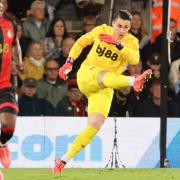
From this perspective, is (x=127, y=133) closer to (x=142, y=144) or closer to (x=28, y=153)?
(x=142, y=144)

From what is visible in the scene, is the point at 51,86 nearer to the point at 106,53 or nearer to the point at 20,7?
the point at 20,7

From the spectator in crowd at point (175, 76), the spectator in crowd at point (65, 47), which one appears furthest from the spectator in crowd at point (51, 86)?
the spectator in crowd at point (175, 76)

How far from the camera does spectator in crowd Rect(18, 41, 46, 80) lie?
14.6 meters

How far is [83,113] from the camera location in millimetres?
14156

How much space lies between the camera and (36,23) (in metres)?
15.0

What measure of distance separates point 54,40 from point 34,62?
23.7 inches

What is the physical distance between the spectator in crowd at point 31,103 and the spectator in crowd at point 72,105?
0.20 metres

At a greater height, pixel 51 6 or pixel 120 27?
pixel 51 6

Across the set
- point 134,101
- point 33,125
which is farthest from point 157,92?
point 33,125

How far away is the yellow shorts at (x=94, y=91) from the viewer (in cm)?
1106

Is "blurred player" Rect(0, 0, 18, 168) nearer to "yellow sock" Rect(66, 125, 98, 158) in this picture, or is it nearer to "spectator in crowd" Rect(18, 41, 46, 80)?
"yellow sock" Rect(66, 125, 98, 158)

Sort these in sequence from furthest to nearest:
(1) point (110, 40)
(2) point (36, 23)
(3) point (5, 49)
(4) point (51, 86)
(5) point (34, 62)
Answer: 1. (2) point (36, 23)
2. (5) point (34, 62)
3. (4) point (51, 86)
4. (1) point (110, 40)
5. (3) point (5, 49)

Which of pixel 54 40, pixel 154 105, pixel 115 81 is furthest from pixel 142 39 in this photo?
pixel 115 81

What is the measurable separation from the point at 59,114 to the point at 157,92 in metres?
1.69
